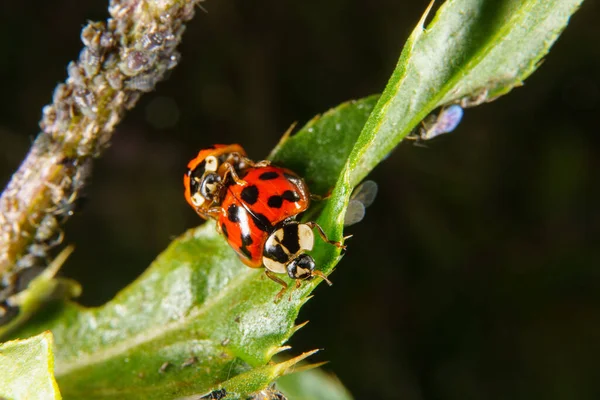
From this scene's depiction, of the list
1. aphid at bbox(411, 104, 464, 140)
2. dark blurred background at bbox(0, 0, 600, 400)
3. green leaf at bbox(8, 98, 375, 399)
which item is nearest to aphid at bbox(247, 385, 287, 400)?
green leaf at bbox(8, 98, 375, 399)

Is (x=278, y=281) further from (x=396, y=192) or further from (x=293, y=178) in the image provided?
(x=396, y=192)

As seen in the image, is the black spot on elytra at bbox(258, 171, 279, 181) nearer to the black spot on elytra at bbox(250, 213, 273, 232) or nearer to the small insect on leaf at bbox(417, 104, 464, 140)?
the black spot on elytra at bbox(250, 213, 273, 232)

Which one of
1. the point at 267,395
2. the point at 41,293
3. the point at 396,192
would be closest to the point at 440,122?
the point at 267,395

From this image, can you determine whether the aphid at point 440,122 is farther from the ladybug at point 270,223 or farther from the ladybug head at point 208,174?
the ladybug head at point 208,174

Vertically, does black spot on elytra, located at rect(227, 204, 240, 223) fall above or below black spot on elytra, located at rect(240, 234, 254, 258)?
above

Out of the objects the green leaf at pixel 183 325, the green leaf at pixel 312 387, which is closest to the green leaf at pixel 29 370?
the green leaf at pixel 183 325
